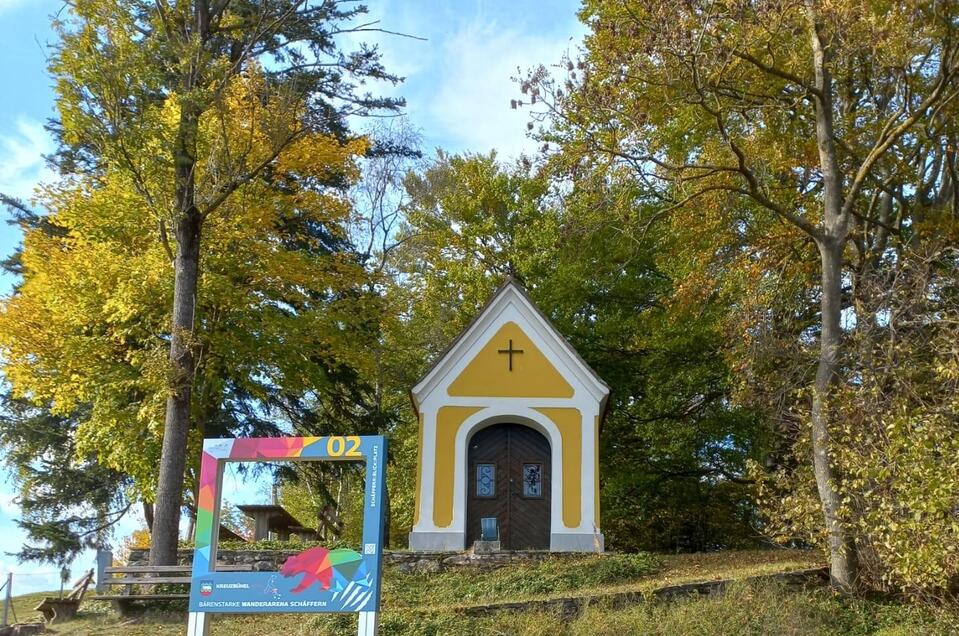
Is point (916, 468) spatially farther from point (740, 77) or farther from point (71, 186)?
point (71, 186)

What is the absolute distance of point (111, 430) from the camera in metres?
17.9

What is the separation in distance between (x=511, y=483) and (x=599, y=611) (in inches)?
232

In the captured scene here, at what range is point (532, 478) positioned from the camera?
1784 centimetres

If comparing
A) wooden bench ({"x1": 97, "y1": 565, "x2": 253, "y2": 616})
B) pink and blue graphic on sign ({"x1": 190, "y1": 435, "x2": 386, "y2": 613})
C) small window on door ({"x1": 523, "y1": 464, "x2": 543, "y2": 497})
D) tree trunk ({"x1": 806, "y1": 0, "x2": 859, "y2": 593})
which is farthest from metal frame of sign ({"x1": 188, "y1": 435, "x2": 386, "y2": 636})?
small window on door ({"x1": 523, "y1": 464, "x2": 543, "y2": 497})

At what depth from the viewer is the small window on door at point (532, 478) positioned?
1780 centimetres

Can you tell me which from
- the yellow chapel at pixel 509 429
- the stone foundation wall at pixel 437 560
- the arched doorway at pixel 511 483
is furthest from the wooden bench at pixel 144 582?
the arched doorway at pixel 511 483

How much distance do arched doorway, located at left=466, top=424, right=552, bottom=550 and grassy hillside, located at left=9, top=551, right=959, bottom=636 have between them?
2.25 m

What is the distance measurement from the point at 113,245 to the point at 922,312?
15.0m

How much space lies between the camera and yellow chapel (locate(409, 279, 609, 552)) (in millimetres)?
17250

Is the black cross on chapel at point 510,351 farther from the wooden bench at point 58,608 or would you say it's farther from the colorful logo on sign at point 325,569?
the wooden bench at point 58,608

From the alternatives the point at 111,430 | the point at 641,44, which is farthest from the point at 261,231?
the point at 641,44

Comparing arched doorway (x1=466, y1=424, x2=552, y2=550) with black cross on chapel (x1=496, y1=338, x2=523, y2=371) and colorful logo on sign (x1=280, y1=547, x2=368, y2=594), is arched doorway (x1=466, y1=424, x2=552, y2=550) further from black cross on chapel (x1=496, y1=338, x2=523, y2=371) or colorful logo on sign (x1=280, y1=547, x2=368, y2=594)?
colorful logo on sign (x1=280, y1=547, x2=368, y2=594)

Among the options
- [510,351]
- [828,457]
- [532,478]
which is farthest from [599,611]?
[510,351]

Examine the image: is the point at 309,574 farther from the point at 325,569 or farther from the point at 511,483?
the point at 511,483
